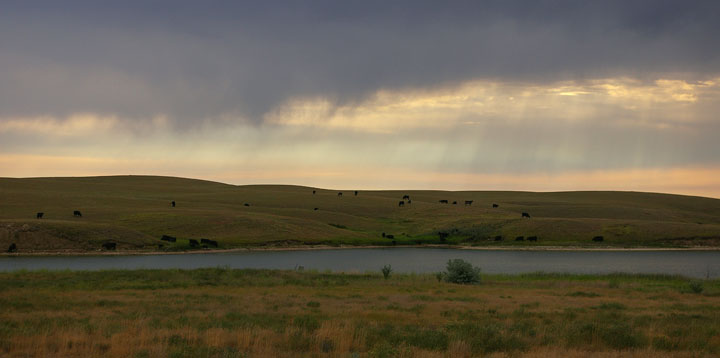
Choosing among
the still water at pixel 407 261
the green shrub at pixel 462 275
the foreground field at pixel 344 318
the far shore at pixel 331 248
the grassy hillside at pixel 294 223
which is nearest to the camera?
the foreground field at pixel 344 318

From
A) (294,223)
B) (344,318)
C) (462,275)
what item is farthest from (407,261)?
(344,318)

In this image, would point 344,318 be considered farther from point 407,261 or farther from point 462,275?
point 407,261

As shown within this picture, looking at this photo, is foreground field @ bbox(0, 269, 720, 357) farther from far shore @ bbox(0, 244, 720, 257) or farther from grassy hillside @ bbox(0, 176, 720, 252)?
grassy hillside @ bbox(0, 176, 720, 252)

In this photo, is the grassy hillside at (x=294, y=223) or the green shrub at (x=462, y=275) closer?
the green shrub at (x=462, y=275)

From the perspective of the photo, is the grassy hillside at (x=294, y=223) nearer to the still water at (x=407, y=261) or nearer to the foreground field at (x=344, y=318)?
the still water at (x=407, y=261)

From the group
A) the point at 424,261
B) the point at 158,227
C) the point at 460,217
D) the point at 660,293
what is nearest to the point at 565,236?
the point at 460,217

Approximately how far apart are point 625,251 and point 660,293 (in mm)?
51888

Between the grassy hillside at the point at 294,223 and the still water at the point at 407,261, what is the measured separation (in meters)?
7.13

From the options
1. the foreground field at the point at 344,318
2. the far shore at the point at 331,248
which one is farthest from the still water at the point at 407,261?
the foreground field at the point at 344,318

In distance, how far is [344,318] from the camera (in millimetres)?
19500

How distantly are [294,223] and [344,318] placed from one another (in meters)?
73.2

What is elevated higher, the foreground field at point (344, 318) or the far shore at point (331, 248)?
the foreground field at point (344, 318)

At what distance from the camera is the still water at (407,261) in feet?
174

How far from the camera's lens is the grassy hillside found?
241ft
